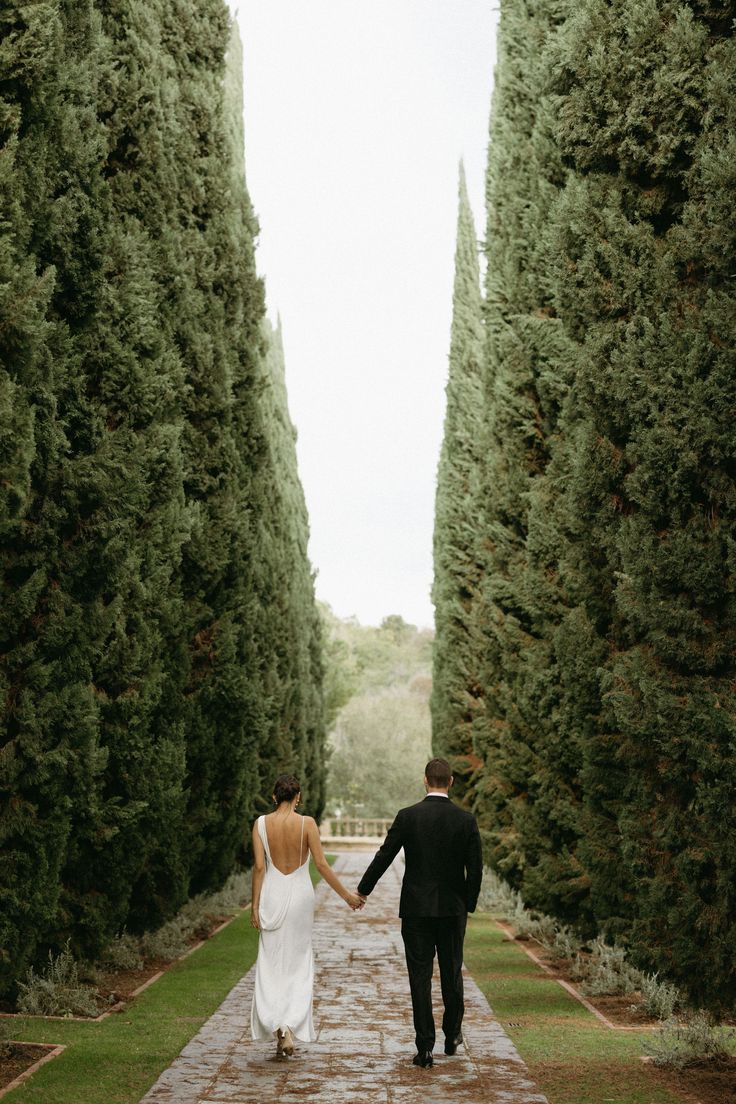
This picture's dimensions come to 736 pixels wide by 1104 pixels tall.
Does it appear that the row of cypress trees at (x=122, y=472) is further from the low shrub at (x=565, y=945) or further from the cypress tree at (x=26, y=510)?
the low shrub at (x=565, y=945)

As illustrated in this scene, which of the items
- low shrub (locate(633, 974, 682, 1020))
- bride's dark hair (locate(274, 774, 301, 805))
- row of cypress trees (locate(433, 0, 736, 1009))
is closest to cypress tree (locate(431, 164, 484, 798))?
row of cypress trees (locate(433, 0, 736, 1009))

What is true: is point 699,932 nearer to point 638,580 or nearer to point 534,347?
point 638,580

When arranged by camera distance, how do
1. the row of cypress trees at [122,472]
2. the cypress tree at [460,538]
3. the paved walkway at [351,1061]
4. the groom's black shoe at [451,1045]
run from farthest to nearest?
1. the cypress tree at [460,538]
2. the groom's black shoe at [451,1045]
3. the row of cypress trees at [122,472]
4. the paved walkway at [351,1061]

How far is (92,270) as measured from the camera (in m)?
7.60

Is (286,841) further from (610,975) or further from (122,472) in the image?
(610,975)

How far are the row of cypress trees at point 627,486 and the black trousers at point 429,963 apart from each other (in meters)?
1.06

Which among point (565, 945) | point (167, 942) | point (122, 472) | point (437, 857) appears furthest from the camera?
point (167, 942)

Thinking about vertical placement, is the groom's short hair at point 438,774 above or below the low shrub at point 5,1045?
above

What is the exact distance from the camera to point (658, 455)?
6.71m

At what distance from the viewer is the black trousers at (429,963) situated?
6.84 metres

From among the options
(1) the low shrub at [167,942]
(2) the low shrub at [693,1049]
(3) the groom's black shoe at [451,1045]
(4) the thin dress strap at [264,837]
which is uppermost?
(4) the thin dress strap at [264,837]

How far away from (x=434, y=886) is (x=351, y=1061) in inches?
46.7

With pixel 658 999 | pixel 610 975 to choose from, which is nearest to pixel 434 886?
pixel 658 999

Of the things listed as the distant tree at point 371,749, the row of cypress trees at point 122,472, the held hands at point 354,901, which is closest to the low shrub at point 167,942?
the row of cypress trees at point 122,472
